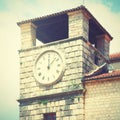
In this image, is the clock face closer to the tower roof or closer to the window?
the window

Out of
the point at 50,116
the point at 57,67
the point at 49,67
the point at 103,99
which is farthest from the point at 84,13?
the point at 50,116

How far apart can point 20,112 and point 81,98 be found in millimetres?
3503

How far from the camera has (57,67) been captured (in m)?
23.6

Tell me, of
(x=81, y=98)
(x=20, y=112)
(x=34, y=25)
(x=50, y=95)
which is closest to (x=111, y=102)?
(x=81, y=98)

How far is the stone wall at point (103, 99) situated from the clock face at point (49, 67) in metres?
1.79

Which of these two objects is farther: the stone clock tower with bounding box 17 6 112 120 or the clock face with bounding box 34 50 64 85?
the clock face with bounding box 34 50 64 85

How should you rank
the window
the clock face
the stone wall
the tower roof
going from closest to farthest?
the stone wall < the window < the clock face < the tower roof

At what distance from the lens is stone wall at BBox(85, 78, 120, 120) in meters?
21.6

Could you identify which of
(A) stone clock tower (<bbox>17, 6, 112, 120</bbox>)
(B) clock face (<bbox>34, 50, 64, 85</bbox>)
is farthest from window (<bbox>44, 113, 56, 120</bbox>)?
(B) clock face (<bbox>34, 50, 64, 85</bbox>)

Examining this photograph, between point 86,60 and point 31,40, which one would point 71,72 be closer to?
point 86,60

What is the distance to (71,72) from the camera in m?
23.2

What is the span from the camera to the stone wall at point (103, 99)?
21.6 m

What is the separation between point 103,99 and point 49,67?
3.48 meters

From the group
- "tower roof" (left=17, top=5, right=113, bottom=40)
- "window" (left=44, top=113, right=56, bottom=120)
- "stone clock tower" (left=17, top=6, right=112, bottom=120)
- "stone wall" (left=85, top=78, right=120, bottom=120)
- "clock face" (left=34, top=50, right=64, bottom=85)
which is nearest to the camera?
"stone wall" (left=85, top=78, right=120, bottom=120)
